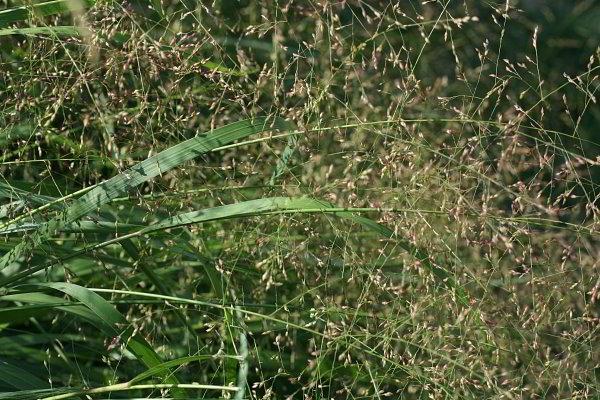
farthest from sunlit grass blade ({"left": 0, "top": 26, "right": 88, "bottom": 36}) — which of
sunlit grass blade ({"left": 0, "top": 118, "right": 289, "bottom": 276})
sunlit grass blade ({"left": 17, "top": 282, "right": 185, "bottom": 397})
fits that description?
sunlit grass blade ({"left": 17, "top": 282, "right": 185, "bottom": 397})

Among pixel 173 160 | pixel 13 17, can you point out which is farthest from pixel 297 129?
pixel 13 17

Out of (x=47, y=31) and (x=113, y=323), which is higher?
(x=47, y=31)

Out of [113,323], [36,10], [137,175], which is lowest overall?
[113,323]

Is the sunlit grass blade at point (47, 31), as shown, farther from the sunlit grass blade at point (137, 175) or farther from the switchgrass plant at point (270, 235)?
the sunlit grass blade at point (137, 175)

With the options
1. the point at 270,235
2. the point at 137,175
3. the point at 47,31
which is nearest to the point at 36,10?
the point at 47,31

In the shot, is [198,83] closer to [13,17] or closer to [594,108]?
[13,17]

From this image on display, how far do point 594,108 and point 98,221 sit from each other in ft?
7.79

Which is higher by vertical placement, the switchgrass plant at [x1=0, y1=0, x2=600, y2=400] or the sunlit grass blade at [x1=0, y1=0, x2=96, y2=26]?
the sunlit grass blade at [x1=0, y1=0, x2=96, y2=26]

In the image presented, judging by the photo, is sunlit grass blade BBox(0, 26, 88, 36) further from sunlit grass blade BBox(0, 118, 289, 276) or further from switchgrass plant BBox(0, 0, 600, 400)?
sunlit grass blade BBox(0, 118, 289, 276)

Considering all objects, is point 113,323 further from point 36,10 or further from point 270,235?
point 36,10

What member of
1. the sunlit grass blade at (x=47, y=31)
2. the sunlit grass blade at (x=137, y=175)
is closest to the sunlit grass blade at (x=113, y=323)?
the sunlit grass blade at (x=137, y=175)

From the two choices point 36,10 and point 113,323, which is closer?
point 113,323

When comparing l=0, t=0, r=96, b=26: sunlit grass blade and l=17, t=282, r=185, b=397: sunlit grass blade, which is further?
l=0, t=0, r=96, b=26: sunlit grass blade

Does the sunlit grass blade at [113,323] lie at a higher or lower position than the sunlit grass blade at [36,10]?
lower
